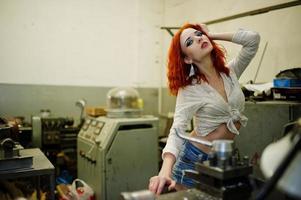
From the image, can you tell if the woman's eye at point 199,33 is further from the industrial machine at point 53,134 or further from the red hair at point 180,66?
the industrial machine at point 53,134

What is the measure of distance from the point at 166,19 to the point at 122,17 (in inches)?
22.7

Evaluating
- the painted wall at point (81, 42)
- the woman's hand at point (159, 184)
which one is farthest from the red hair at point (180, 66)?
the painted wall at point (81, 42)

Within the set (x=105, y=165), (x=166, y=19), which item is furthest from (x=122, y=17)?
(x=105, y=165)

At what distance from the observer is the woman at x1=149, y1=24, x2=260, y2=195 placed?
1369mm

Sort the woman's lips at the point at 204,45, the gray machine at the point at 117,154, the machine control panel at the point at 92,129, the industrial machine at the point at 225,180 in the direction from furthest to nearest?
the machine control panel at the point at 92,129 < the gray machine at the point at 117,154 < the woman's lips at the point at 204,45 < the industrial machine at the point at 225,180

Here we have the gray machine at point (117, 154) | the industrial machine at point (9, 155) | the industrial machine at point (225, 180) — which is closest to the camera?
the industrial machine at point (225, 180)

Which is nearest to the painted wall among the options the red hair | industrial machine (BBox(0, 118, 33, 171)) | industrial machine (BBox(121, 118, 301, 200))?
industrial machine (BBox(0, 118, 33, 171))

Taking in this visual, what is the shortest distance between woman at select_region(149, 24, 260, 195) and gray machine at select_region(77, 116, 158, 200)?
1.13 meters

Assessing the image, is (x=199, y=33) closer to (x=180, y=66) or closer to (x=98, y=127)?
(x=180, y=66)

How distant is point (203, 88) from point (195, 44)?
9.2 inches

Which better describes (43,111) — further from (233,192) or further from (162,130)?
(233,192)

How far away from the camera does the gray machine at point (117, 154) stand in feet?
8.11

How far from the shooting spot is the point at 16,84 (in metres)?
2.93

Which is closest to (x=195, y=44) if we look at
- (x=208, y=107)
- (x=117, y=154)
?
(x=208, y=107)
